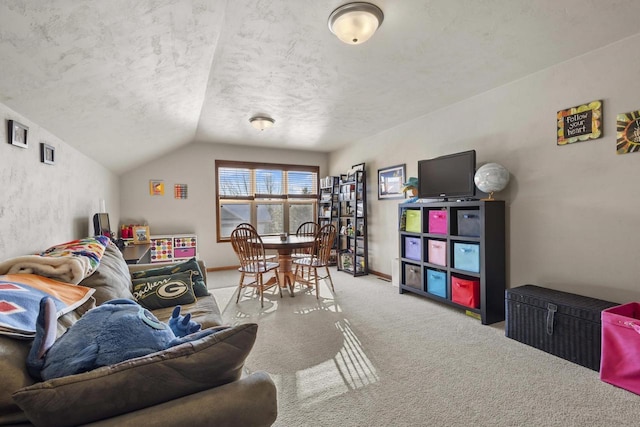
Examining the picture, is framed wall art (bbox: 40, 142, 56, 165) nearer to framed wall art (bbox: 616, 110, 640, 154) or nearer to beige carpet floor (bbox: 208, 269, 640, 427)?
beige carpet floor (bbox: 208, 269, 640, 427)

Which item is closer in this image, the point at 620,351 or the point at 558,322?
the point at 620,351

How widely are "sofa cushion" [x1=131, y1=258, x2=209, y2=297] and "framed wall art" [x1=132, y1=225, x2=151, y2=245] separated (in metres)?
2.56

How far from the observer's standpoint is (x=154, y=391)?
818 mm

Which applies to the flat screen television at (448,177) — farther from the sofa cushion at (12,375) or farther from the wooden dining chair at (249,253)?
the sofa cushion at (12,375)

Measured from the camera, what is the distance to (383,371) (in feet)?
7.02

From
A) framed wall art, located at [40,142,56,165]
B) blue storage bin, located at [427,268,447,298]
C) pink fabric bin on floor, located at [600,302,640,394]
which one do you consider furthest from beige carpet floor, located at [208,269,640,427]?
framed wall art, located at [40,142,56,165]

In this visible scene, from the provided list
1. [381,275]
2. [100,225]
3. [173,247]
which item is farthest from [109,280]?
[381,275]

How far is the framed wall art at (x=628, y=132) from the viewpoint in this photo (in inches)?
88.1

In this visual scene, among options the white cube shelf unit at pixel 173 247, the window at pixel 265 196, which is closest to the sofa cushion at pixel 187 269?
the white cube shelf unit at pixel 173 247

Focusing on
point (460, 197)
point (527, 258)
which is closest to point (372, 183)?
point (460, 197)

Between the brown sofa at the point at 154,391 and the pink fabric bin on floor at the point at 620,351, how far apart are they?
2337mm

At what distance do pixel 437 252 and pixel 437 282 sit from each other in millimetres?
356

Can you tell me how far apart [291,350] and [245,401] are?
1.73 m

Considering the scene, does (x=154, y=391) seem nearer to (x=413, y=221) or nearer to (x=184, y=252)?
(x=413, y=221)
